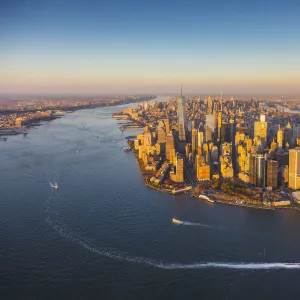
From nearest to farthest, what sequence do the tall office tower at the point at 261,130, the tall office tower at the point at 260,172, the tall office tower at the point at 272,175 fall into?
the tall office tower at the point at 272,175 < the tall office tower at the point at 260,172 < the tall office tower at the point at 261,130

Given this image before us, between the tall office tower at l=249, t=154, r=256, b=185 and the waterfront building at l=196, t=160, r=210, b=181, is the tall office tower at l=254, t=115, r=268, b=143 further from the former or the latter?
the waterfront building at l=196, t=160, r=210, b=181

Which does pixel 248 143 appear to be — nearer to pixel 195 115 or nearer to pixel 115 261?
pixel 115 261

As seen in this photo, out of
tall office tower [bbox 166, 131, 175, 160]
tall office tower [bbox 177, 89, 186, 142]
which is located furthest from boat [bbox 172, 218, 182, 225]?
tall office tower [bbox 177, 89, 186, 142]

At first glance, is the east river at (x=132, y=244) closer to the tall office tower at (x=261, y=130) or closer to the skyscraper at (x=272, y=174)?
the skyscraper at (x=272, y=174)

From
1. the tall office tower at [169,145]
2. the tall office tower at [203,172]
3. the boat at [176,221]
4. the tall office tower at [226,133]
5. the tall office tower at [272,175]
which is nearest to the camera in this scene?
the boat at [176,221]

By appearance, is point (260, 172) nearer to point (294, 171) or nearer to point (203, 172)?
point (294, 171)

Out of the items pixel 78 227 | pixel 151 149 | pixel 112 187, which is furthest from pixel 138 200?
pixel 151 149

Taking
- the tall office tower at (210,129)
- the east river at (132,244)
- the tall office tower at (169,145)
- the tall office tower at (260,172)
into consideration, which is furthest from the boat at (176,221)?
the tall office tower at (210,129)

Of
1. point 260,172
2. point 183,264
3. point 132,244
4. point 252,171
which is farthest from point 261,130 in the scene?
point 183,264
